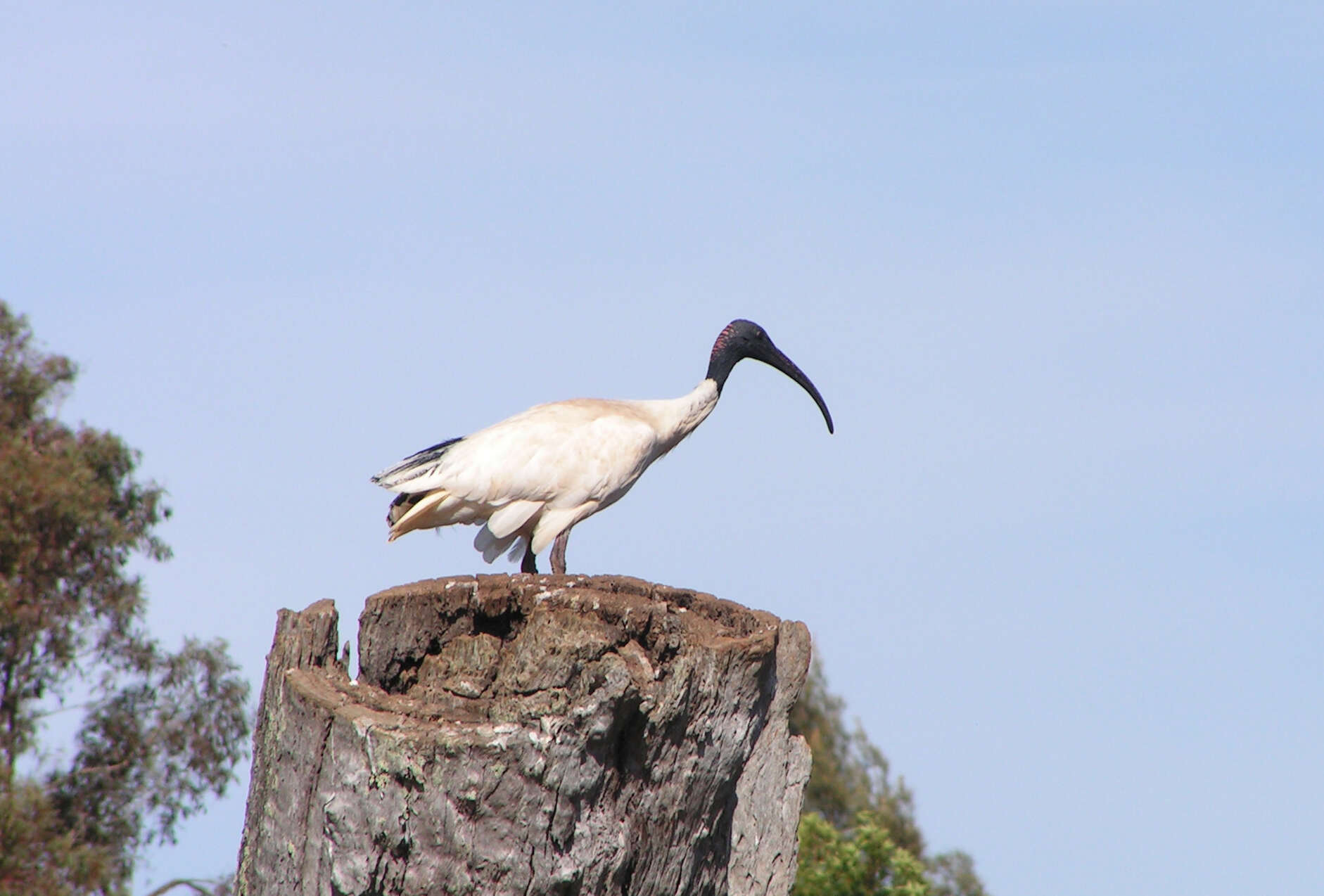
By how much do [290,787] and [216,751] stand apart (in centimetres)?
2131

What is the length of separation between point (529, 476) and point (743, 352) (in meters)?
2.85

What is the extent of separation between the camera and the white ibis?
9.98 metres

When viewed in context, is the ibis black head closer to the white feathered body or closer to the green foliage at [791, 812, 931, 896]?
the white feathered body

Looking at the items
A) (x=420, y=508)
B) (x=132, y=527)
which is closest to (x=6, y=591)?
(x=132, y=527)

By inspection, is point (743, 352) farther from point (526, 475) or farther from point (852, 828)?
point (852, 828)

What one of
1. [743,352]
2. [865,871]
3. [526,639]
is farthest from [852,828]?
[526,639]

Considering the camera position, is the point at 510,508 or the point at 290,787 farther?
the point at 510,508

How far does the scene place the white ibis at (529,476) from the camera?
9.98m

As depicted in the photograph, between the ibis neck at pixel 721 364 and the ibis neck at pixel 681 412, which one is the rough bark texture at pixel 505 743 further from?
the ibis neck at pixel 721 364

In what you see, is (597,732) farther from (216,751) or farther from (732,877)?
(216,751)

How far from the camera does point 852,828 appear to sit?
753 inches

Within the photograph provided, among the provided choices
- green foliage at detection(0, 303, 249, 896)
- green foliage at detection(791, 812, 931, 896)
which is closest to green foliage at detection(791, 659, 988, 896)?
green foliage at detection(791, 812, 931, 896)

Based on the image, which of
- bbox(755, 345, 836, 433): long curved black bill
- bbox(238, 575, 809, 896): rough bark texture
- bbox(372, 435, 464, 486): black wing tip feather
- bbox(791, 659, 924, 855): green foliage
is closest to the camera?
bbox(238, 575, 809, 896): rough bark texture

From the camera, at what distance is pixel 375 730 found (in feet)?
13.6
